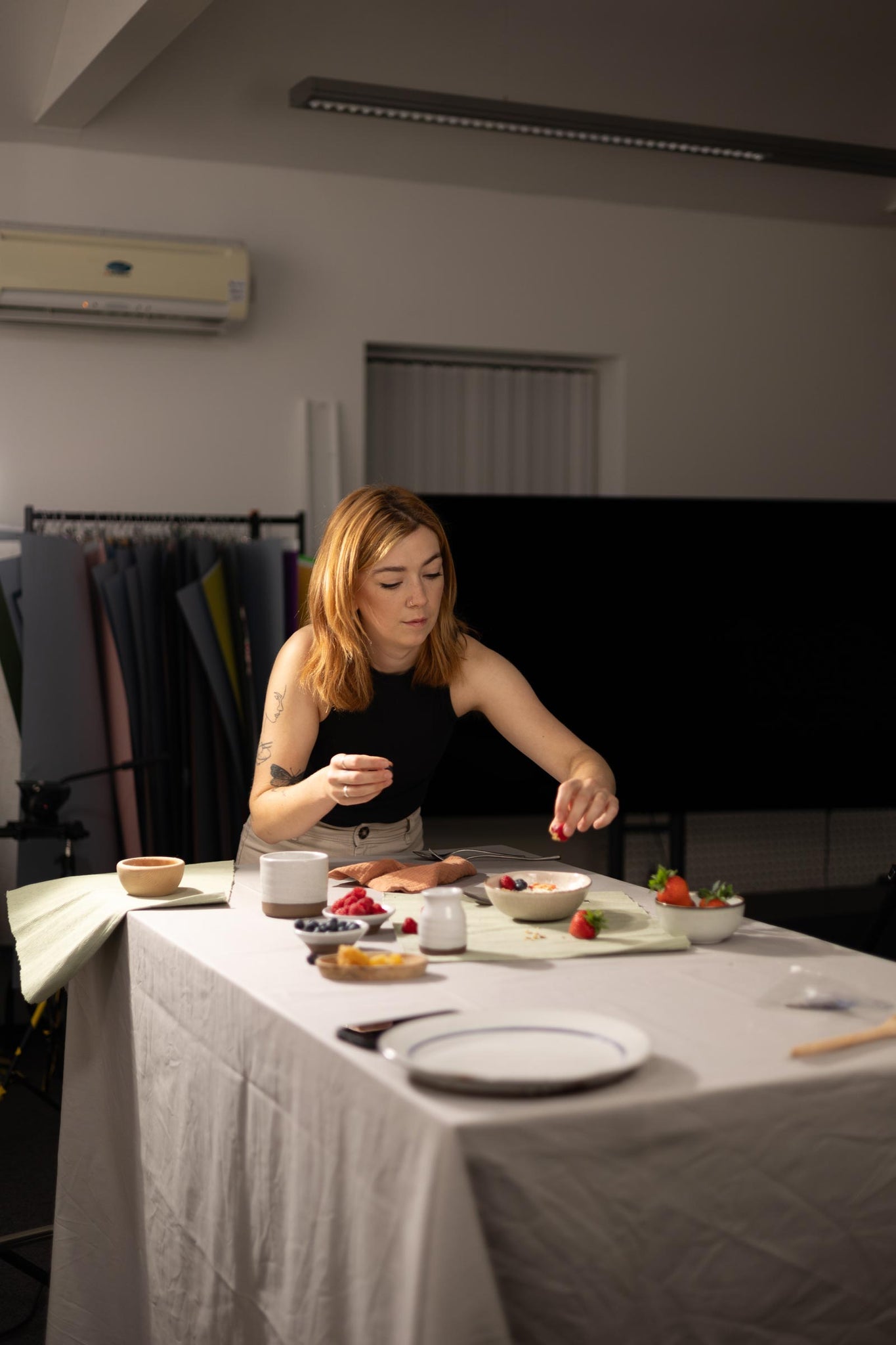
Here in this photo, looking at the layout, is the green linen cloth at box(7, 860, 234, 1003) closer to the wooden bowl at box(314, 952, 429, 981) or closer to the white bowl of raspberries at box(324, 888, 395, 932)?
the white bowl of raspberries at box(324, 888, 395, 932)

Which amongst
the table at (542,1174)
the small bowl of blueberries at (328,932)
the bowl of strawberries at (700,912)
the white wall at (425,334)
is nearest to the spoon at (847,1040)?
the table at (542,1174)

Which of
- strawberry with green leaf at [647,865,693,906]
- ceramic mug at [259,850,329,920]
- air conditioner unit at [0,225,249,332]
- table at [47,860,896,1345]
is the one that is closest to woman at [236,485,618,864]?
ceramic mug at [259,850,329,920]

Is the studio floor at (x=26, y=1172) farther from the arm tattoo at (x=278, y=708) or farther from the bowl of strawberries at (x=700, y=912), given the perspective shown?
the bowl of strawberries at (x=700, y=912)

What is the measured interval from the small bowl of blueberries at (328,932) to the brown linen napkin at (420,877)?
296 millimetres

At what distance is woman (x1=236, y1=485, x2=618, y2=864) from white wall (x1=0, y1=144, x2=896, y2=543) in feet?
5.97

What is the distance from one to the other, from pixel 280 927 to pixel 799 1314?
824mm

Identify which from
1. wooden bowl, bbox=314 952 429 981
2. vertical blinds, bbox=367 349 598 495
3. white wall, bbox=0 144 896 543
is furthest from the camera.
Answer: vertical blinds, bbox=367 349 598 495

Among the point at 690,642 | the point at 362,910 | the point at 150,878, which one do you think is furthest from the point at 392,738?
the point at 690,642

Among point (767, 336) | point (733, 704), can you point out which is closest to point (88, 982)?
point (733, 704)

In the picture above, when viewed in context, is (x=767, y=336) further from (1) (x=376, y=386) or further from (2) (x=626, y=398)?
(1) (x=376, y=386)

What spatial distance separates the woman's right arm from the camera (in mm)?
2143

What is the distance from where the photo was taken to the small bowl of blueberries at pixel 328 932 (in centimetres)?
157

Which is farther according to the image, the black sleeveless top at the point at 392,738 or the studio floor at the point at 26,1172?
the black sleeveless top at the point at 392,738

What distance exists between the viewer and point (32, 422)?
3.92m
